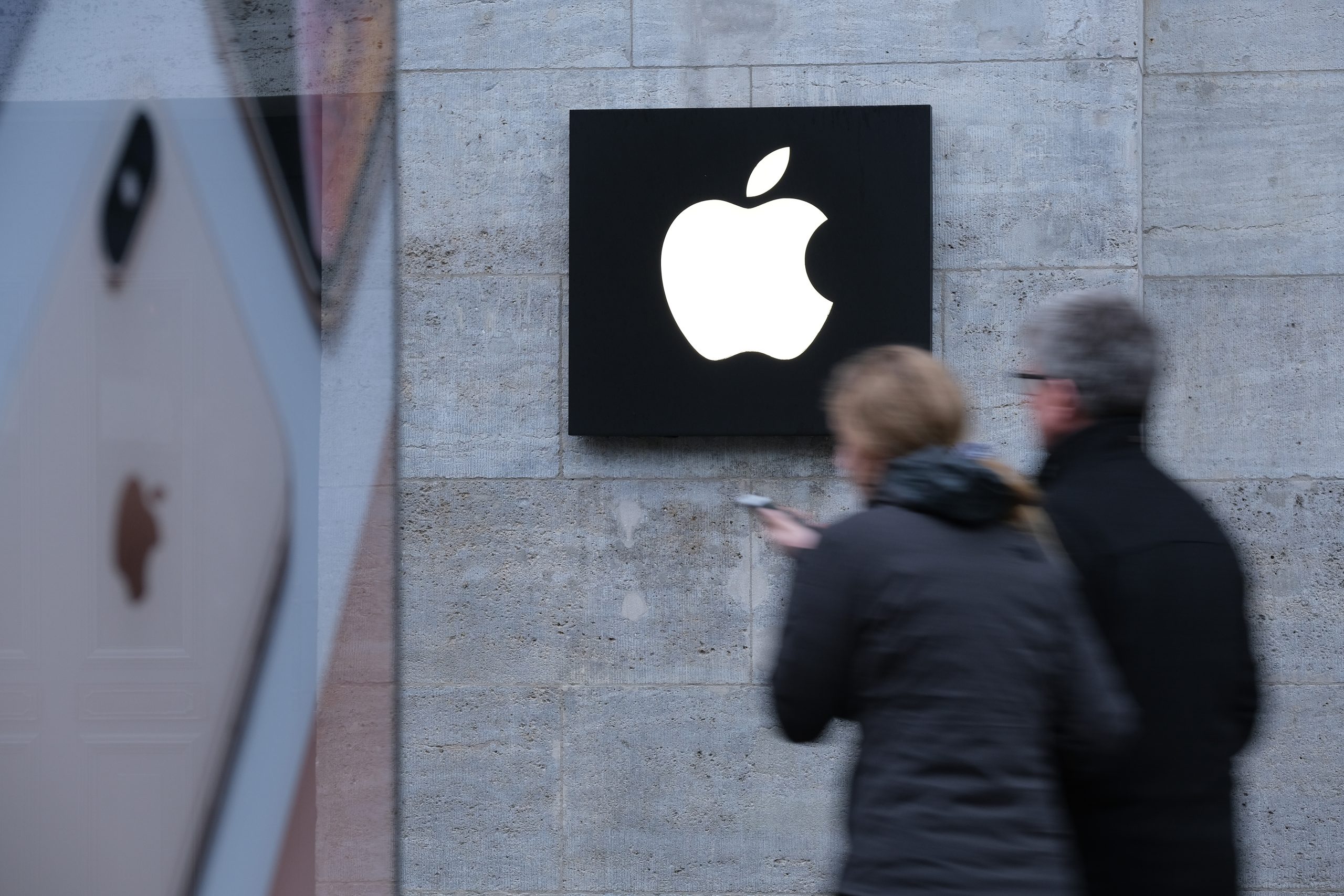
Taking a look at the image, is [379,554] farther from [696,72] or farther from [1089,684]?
[1089,684]

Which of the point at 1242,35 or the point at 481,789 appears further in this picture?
the point at 1242,35

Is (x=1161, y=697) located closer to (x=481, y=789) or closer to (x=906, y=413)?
(x=906, y=413)

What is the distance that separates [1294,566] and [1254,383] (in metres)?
0.63

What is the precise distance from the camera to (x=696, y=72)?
419 cm

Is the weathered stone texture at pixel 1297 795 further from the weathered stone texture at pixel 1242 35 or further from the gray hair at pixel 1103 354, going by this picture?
the gray hair at pixel 1103 354

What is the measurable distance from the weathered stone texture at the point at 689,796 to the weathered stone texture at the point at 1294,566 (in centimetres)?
155

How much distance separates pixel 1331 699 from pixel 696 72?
296cm

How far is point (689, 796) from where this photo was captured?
13.6ft

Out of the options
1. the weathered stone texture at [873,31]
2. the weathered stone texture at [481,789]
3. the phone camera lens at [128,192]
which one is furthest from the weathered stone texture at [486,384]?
the phone camera lens at [128,192]

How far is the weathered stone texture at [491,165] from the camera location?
167 inches

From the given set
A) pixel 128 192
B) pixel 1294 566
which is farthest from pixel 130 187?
pixel 1294 566

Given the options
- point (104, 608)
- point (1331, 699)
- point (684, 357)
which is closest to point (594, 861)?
point (684, 357)

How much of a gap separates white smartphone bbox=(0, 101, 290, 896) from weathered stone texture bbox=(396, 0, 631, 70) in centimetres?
101

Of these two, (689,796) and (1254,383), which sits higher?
(1254,383)
